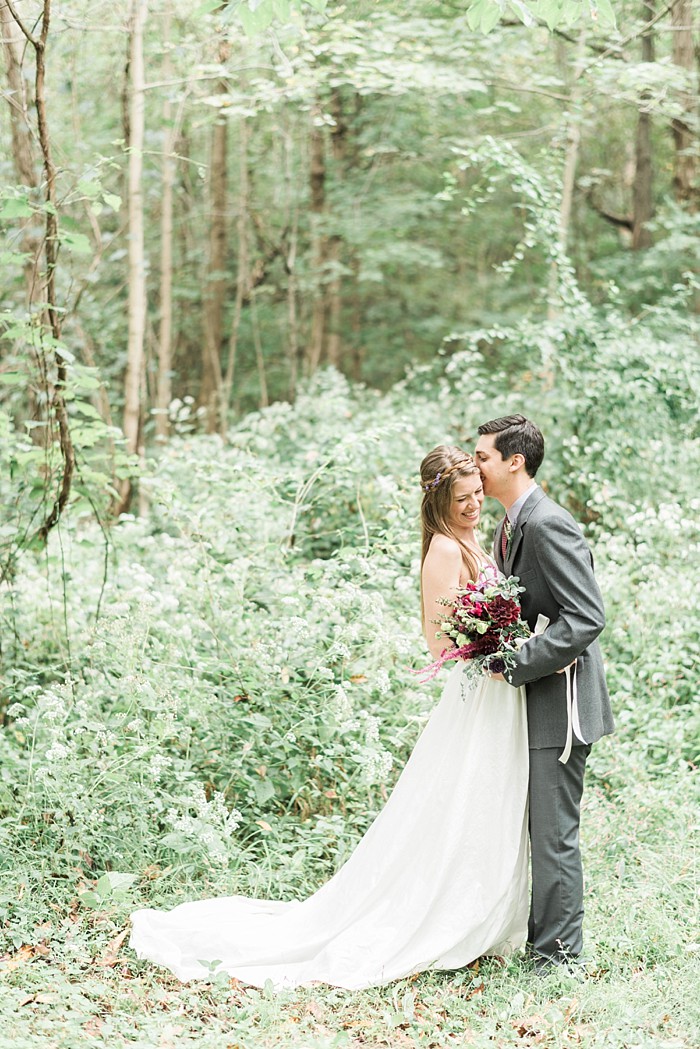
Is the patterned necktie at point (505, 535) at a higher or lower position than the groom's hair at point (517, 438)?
lower

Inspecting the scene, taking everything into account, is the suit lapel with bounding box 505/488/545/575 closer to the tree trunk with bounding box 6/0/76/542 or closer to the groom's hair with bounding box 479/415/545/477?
the groom's hair with bounding box 479/415/545/477

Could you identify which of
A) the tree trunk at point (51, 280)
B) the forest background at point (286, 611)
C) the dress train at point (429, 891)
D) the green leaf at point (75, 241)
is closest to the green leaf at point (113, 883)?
the forest background at point (286, 611)

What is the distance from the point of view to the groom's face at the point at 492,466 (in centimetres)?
378

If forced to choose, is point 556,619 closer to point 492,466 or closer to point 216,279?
point 492,466

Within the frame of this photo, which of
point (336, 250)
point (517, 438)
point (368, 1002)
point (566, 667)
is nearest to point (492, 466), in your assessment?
point (517, 438)

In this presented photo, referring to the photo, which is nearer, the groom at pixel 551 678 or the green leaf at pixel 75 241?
the groom at pixel 551 678

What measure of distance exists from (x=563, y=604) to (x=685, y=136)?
31.5 ft

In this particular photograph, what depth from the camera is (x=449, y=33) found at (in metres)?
9.82

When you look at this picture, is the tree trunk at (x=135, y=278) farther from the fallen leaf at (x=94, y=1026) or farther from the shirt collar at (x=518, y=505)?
the fallen leaf at (x=94, y=1026)

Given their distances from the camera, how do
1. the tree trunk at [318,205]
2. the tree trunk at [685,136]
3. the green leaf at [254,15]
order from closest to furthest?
the green leaf at [254,15]
the tree trunk at [685,136]
the tree trunk at [318,205]

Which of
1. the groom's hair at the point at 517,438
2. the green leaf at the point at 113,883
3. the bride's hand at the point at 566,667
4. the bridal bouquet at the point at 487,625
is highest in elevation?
the groom's hair at the point at 517,438

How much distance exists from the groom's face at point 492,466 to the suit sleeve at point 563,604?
25 centimetres

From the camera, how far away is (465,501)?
3855 mm

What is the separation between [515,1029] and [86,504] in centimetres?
362
